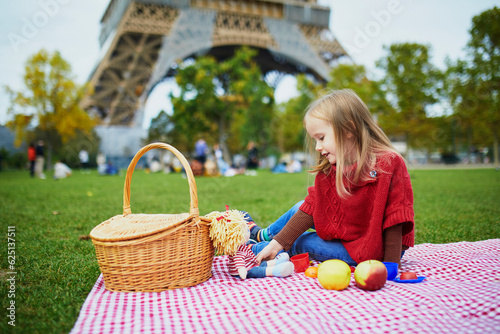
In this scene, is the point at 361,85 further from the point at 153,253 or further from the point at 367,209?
the point at 153,253

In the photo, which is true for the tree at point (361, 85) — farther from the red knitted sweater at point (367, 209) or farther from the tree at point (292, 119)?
the red knitted sweater at point (367, 209)

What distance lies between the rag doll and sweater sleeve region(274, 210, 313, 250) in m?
0.09

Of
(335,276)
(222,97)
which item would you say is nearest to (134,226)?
(335,276)

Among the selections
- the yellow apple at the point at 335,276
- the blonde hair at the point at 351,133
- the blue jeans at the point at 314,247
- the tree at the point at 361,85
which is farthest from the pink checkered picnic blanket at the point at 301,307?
the tree at the point at 361,85

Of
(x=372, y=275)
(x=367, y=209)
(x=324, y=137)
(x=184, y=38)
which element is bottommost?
(x=372, y=275)

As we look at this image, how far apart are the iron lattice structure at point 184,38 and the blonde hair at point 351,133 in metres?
20.9

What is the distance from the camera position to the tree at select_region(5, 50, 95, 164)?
19.7 metres

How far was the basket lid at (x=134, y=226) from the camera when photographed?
1.69 m

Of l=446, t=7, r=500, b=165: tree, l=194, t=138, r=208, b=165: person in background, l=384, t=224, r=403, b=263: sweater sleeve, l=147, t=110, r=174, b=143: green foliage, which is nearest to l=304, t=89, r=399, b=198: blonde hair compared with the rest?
l=384, t=224, r=403, b=263: sweater sleeve

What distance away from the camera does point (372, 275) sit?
1.68m

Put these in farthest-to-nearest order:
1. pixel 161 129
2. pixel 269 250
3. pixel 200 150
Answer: pixel 161 129
pixel 200 150
pixel 269 250

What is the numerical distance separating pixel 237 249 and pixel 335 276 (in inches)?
21.7

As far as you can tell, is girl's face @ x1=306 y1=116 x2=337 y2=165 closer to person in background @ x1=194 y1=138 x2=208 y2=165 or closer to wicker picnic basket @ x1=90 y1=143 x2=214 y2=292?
wicker picnic basket @ x1=90 y1=143 x2=214 y2=292

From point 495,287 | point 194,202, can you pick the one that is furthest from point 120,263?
point 495,287
